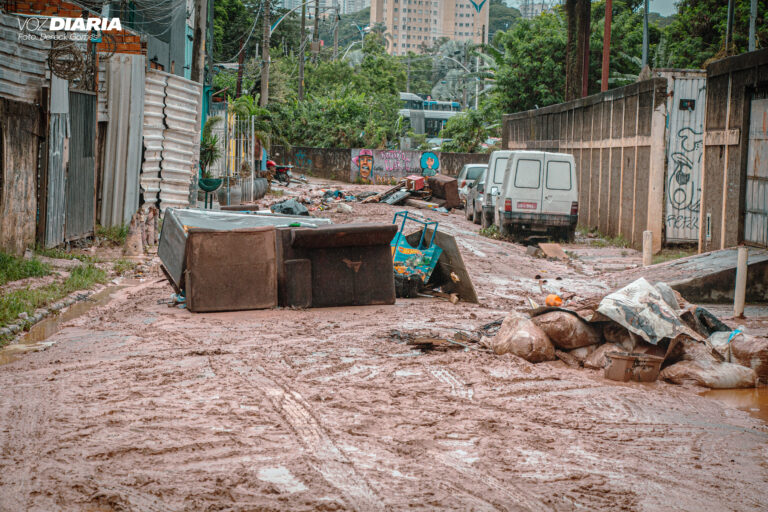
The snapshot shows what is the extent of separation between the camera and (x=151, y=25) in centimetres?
2722

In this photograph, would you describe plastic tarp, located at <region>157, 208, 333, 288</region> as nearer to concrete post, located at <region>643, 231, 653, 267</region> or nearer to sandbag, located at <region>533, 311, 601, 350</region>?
sandbag, located at <region>533, 311, 601, 350</region>

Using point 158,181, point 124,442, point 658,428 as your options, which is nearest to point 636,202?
point 158,181

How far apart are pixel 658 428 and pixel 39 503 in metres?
4.27

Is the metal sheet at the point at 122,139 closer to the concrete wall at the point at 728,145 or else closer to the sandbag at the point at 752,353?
the concrete wall at the point at 728,145

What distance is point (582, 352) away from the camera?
8156 millimetres

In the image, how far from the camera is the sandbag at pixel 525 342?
8078 mm

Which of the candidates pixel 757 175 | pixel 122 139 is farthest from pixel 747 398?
pixel 122 139

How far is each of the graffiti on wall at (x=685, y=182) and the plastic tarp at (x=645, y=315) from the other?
10620 millimetres

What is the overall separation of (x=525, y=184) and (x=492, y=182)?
2.80 meters

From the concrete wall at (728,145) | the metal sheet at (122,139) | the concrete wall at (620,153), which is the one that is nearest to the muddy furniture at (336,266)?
the concrete wall at (728,145)

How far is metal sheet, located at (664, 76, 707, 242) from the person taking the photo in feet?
58.7

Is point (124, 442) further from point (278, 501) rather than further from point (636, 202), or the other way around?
point (636, 202)

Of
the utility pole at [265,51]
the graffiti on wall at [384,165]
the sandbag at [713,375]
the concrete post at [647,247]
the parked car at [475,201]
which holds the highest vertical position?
the utility pole at [265,51]

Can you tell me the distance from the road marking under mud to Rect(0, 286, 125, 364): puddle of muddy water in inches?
158
